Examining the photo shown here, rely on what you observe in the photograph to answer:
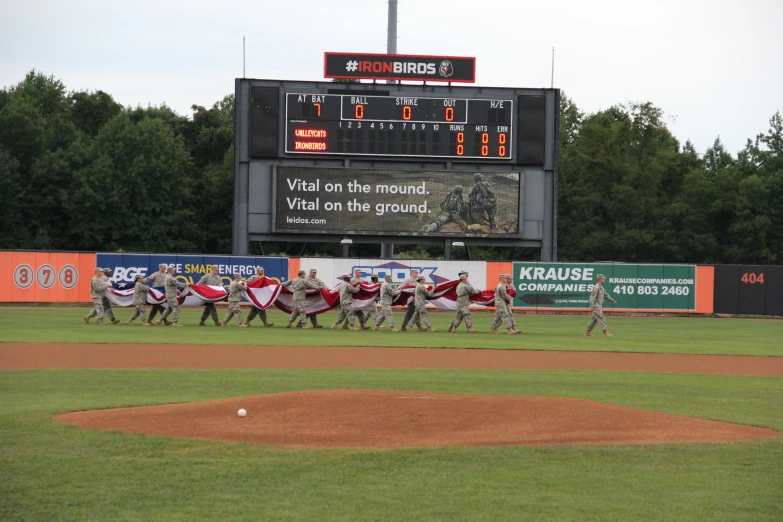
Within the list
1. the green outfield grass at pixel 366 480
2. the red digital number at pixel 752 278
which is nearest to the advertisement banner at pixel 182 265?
the red digital number at pixel 752 278

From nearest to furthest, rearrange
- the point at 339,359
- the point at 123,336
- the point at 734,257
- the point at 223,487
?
the point at 223,487, the point at 339,359, the point at 123,336, the point at 734,257

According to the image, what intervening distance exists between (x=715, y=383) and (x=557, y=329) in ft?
52.2

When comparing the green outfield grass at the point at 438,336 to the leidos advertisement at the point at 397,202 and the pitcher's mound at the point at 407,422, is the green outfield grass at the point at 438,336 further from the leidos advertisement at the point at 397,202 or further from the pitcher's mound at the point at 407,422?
the pitcher's mound at the point at 407,422

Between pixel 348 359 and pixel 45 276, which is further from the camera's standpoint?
pixel 45 276

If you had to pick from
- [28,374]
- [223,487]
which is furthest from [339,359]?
[223,487]

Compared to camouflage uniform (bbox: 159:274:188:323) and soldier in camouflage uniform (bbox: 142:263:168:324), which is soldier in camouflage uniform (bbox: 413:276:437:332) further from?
soldier in camouflage uniform (bbox: 142:263:168:324)

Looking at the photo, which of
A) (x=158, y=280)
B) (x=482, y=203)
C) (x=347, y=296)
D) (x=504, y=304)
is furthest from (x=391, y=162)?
(x=504, y=304)

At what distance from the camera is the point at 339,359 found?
774 inches

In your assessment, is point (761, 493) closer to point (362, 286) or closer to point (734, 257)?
point (362, 286)

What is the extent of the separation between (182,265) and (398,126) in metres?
11.4

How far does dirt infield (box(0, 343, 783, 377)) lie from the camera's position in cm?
1828

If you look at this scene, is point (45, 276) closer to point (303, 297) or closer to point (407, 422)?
point (303, 297)

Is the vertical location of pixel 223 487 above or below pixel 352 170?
below

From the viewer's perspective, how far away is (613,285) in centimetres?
4388
